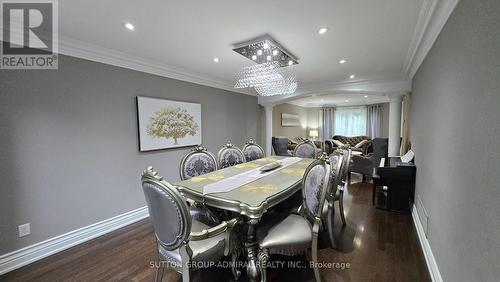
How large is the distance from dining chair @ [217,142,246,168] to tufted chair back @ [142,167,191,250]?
175 cm

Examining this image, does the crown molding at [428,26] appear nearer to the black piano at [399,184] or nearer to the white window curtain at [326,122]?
the black piano at [399,184]

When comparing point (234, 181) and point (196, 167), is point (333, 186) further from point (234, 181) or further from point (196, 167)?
point (196, 167)

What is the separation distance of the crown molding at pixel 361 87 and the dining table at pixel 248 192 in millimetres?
2734

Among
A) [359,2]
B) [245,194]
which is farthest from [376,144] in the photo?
[245,194]

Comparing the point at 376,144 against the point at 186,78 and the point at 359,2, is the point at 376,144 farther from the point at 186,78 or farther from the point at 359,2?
the point at 186,78

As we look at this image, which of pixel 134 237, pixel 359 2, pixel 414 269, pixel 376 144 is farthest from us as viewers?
pixel 376 144

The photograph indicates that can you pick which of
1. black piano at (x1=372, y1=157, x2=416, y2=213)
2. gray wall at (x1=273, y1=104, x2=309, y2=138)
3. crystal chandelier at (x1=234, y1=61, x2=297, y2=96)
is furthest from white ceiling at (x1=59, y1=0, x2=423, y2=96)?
gray wall at (x1=273, y1=104, x2=309, y2=138)

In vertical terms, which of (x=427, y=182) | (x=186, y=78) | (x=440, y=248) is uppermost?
(x=186, y=78)

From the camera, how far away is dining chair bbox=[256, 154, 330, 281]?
1557mm

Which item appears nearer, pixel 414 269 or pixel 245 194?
pixel 245 194

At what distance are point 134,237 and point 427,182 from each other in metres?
3.47

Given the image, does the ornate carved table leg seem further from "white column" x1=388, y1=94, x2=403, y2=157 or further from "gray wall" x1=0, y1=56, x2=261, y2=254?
"white column" x1=388, y1=94, x2=403, y2=157

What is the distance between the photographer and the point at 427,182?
7.14 feet

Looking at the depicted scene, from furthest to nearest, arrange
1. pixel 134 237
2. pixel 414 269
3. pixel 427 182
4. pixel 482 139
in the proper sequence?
pixel 134 237
pixel 427 182
pixel 414 269
pixel 482 139
